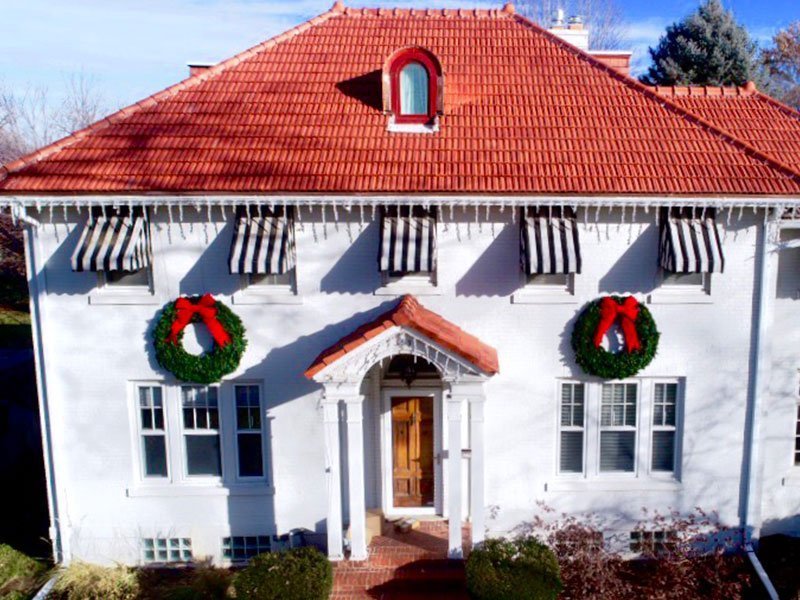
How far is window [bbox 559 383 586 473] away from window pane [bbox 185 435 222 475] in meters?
6.13

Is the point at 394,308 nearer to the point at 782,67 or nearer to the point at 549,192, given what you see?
the point at 549,192

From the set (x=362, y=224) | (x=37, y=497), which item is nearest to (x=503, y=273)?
(x=362, y=224)

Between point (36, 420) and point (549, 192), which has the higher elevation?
point (549, 192)

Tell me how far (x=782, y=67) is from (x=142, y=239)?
118ft

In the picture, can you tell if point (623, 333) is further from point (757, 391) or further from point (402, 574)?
point (402, 574)

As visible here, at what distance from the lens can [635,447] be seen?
1129 centimetres

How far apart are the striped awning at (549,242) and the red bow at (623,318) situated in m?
0.90

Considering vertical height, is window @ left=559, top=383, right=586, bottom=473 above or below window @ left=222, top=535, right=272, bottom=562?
above

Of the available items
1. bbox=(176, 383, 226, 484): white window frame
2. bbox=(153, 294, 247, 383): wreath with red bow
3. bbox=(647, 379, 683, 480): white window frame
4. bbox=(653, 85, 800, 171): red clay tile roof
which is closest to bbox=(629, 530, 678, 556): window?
bbox=(647, 379, 683, 480): white window frame

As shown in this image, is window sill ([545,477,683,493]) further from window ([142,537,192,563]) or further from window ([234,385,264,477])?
window ([142,537,192,563])

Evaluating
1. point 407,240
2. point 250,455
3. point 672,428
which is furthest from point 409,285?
point 672,428

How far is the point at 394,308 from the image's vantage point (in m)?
10.7

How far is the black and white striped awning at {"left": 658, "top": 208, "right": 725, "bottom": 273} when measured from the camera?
10.1m

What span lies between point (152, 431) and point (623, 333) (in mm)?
8326
